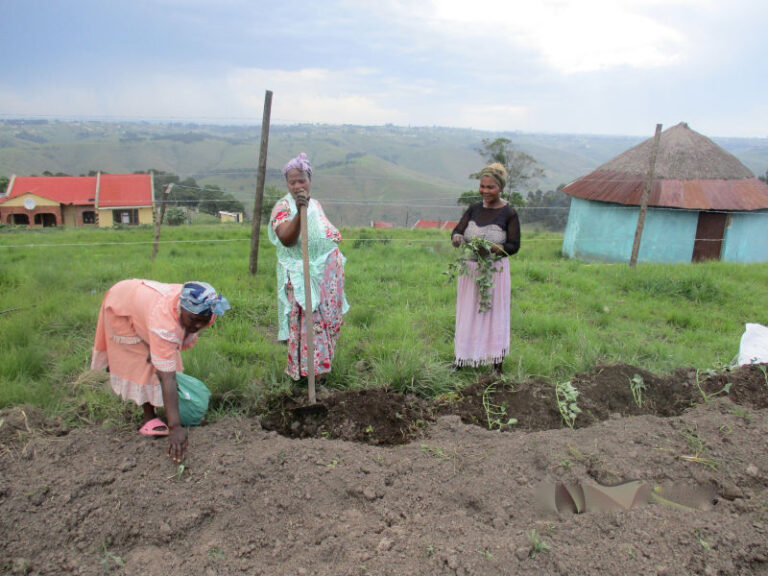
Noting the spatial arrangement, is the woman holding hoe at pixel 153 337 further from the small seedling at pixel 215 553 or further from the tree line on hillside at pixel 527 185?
the tree line on hillside at pixel 527 185

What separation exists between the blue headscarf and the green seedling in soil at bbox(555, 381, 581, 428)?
232cm

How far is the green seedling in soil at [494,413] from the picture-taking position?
330cm

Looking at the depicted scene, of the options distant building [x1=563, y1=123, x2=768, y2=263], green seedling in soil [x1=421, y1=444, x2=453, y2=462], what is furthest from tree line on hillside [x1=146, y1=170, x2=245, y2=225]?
distant building [x1=563, y1=123, x2=768, y2=263]

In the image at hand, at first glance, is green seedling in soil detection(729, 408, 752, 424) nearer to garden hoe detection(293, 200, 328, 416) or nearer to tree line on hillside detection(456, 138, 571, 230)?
garden hoe detection(293, 200, 328, 416)

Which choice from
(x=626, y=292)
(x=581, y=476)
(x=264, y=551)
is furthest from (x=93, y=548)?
(x=626, y=292)

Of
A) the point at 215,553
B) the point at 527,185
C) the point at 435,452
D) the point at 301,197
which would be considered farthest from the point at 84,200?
the point at 215,553

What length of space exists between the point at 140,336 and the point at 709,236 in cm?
1446

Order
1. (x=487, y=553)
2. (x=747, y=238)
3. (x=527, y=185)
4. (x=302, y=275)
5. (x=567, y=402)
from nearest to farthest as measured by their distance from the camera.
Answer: (x=487, y=553)
(x=302, y=275)
(x=567, y=402)
(x=747, y=238)
(x=527, y=185)

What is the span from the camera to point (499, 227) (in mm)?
3779

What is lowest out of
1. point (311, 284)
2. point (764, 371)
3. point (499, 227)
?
point (764, 371)

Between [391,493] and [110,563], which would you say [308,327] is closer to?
[391,493]

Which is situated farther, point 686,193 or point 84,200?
point 84,200

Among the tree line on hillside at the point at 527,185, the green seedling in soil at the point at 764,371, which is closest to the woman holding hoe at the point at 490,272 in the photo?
the green seedling in soil at the point at 764,371

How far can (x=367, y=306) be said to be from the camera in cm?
572
